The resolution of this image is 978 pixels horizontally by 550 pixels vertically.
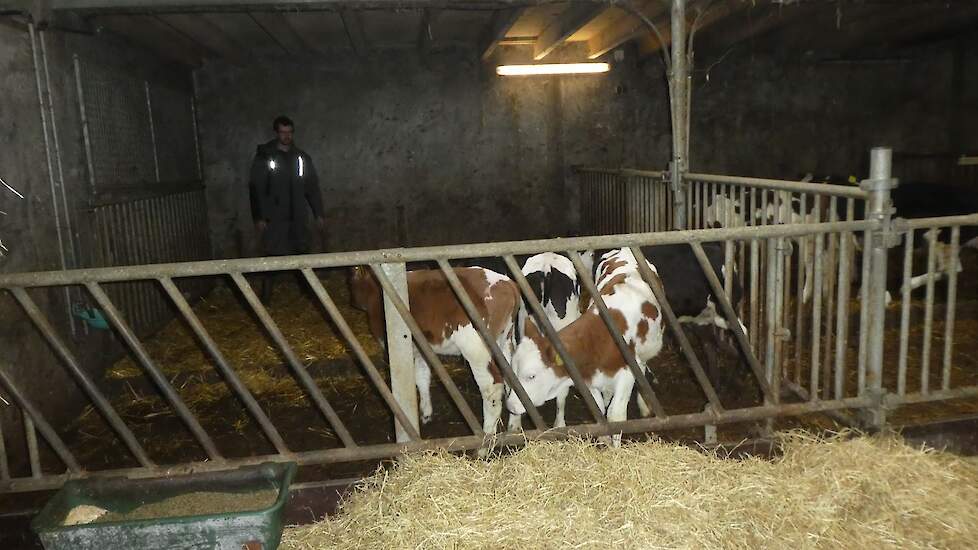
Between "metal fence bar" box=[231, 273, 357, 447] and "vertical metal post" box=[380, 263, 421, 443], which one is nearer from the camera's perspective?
"metal fence bar" box=[231, 273, 357, 447]

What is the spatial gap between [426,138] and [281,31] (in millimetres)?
2934

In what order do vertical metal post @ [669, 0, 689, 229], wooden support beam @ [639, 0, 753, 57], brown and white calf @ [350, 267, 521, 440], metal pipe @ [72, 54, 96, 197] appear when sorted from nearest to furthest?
brown and white calf @ [350, 267, 521, 440], vertical metal post @ [669, 0, 689, 229], metal pipe @ [72, 54, 96, 197], wooden support beam @ [639, 0, 753, 57]

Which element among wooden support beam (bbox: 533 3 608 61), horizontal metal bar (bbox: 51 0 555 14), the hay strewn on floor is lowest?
the hay strewn on floor

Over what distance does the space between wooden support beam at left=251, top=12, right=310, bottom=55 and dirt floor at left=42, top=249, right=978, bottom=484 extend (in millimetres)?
3554

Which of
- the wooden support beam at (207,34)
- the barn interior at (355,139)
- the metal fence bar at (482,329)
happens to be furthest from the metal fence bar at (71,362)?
the wooden support beam at (207,34)

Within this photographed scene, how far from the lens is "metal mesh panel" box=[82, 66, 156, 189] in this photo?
6344 mm

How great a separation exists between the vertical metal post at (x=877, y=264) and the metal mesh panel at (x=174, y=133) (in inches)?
300

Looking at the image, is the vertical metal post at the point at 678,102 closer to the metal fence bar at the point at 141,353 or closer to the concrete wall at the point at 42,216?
the metal fence bar at the point at 141,353

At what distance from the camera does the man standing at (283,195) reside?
8.12m

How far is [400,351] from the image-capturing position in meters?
3.39

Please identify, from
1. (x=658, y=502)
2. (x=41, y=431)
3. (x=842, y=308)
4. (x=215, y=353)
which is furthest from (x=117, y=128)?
(x=842, y=308)

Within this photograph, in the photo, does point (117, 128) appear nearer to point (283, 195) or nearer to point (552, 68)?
point (283, 195)

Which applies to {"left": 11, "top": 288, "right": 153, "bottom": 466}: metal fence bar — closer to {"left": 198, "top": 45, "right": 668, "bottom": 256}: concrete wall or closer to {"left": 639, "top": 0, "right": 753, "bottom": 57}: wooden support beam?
{"left": 639, "top": 0, "right": 753, "bottom": 57}: wooden support beam

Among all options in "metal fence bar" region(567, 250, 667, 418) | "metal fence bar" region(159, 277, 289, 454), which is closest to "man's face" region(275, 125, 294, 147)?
"metal fence bar" region(159, 277, 289, 454)
